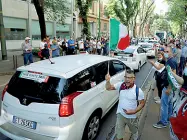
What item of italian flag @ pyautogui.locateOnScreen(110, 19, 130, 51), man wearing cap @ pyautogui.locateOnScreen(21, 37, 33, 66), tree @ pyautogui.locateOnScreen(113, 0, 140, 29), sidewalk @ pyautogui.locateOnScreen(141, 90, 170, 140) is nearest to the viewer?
sidewalk @ pyautogui.locateOnScreen(141, 90, 170, 140)

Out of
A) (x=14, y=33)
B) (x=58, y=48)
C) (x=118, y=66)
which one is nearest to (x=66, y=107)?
(x=118, y=66)

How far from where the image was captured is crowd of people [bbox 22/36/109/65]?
10.6 m

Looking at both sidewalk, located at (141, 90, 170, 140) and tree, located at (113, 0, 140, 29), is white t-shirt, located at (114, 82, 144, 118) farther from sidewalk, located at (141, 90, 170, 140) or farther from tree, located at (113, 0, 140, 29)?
tree, located at (113, 0, 140, 29)

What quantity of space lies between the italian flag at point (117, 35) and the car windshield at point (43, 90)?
169 centimetres

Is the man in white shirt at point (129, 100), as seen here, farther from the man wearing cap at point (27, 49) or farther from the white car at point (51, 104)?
the man wearing cap at point (27, 49)

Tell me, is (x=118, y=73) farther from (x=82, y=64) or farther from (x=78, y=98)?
(x=78, y=98)

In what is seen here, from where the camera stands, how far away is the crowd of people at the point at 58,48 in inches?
419

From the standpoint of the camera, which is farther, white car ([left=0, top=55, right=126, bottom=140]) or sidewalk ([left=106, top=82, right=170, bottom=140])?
sidewalk ([left=106, top=82, right=170, bottom=140])

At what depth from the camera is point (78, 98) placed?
11.1 ft

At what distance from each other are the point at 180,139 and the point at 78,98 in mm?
1639

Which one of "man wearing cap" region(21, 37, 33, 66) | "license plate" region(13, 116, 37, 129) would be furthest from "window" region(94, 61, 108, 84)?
"man wearing cap" region(21, 37, 33, 66)

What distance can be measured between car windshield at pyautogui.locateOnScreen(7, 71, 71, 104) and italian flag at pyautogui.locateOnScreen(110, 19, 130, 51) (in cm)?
169

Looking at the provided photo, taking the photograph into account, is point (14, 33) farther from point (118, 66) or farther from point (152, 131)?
point (152, 131)

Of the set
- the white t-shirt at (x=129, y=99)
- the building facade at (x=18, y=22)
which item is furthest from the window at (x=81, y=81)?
the building facade at (x=18, y=22)
